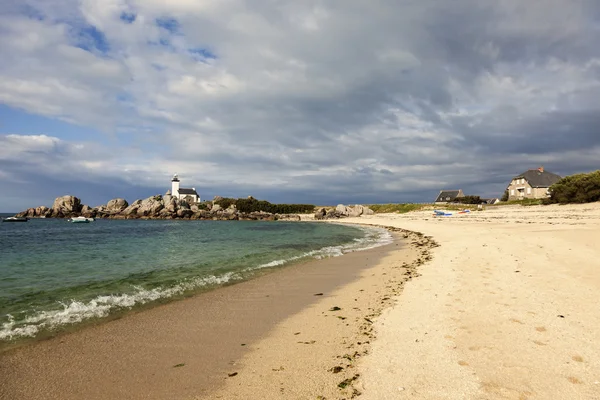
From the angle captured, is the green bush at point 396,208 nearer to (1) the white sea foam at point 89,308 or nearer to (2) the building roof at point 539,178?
(2) the building roof at point 539,178

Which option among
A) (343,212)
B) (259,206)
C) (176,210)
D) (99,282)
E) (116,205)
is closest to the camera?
(99,282)

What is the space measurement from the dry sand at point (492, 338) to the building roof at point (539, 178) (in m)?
79.5

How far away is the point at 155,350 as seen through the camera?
6449 mm

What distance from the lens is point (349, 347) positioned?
6270 millimetres

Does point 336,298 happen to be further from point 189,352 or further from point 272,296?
point 189,352

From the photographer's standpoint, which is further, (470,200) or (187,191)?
(187,191)

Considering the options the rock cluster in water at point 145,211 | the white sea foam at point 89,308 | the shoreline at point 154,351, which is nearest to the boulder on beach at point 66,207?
the rock cluster in water at point 145,211

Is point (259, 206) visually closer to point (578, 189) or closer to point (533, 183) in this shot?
point (533, 183)

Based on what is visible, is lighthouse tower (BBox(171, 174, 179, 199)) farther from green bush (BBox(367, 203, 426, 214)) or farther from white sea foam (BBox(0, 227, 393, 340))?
white sea foam (BBox(0, 227, 393, 340))

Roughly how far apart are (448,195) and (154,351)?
395 ft

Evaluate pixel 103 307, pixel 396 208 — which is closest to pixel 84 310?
pixel 103 307

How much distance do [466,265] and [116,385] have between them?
1331cm

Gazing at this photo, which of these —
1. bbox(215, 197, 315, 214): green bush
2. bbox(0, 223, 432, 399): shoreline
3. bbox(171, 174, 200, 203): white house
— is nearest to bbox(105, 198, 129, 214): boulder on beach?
bbox(171, 174, 200, 203): white house

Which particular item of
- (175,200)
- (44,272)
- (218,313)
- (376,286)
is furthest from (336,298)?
(175,200)
